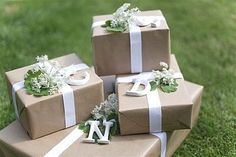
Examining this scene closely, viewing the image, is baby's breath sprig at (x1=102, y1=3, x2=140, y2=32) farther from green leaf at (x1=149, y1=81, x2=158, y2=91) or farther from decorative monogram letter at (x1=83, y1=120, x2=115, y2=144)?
decorative monogram letter at (x1=83, y1=120, x2=115, y2=144)

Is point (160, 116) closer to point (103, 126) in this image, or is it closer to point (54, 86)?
point (103, 126)

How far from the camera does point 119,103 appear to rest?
165 centimetres

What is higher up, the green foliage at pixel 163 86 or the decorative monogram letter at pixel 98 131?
the green foliage at pixel 163 86

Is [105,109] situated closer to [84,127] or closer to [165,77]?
[84,127]

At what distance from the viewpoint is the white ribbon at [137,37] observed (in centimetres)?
178

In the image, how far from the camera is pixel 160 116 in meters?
1.63

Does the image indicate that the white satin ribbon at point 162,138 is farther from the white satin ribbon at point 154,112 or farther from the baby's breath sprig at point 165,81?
the baby's breath sprig at point 165,81

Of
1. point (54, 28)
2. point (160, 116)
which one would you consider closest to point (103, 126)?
point (160, 116)

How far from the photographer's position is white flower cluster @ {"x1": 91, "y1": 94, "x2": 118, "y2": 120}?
68.1 inches

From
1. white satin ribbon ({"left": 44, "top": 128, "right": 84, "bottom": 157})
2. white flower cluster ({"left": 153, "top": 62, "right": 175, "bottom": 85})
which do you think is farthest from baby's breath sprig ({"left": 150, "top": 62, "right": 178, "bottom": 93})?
white satin ribbon ({"left": 44, "top": 128, "right": 84, "bottom": 157})

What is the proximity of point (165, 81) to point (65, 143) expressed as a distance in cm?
43

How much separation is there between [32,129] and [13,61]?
0.96 meters

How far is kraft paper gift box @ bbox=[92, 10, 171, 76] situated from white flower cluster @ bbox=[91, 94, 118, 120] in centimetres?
14

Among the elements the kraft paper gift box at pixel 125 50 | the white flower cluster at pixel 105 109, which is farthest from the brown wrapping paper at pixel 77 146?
the kraft paper gift box at pixel 125 50
